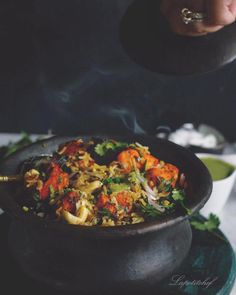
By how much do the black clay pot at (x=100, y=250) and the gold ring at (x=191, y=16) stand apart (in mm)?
498

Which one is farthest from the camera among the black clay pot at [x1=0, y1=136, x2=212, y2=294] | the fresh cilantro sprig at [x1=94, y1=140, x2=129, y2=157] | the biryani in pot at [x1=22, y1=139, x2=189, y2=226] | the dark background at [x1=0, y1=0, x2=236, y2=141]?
the dark background at [x1=0, y1=0, x2=236, y2=141]

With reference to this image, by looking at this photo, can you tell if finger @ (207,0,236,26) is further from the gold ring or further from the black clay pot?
the black clay pot

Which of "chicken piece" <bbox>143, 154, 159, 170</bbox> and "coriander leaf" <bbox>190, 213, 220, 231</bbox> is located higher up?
"chicken piece" <bbox>143, 154, 159, 170</bbox>

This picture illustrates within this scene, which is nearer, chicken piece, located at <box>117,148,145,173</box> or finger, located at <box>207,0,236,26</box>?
finger, located at <box>207,0,236,26</box>

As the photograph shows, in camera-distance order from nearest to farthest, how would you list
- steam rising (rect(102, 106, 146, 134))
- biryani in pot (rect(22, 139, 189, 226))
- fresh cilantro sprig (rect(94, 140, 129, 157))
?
biryani in pot (rect(22, 139, 189, 226)) → fresh cilantro sprig (rect(94, 140, 129, 157)) → steam rising (rect(102, 106, 146, 134))

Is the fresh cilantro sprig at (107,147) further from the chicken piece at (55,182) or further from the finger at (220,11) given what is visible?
the finger at (220,11)

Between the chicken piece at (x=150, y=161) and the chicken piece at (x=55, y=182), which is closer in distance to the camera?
the chicken piece at (x=55, y=182)

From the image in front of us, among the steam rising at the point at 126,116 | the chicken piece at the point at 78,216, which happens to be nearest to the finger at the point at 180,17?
the chicken piece at the point at 78,216

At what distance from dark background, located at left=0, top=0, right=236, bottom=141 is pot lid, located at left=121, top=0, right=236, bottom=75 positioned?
1.04 m

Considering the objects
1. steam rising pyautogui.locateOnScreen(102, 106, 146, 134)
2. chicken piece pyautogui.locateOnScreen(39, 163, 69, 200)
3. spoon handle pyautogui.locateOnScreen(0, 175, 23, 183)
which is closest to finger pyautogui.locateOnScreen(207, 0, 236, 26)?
chicken piece pyautogui.locateOnScreen(39, 163, 69, 200)

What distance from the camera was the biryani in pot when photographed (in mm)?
1610

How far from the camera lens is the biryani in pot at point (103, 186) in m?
1.61

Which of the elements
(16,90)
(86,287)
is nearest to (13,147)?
(16,90)

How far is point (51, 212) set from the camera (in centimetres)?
165
